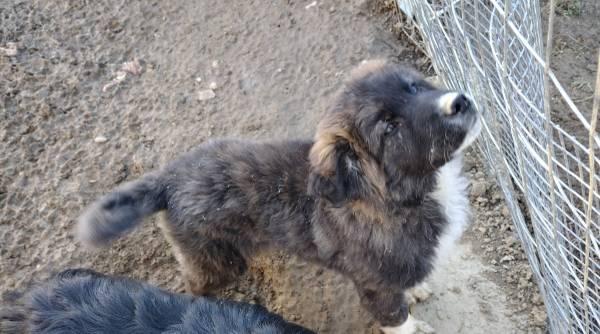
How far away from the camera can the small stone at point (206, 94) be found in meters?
4.43

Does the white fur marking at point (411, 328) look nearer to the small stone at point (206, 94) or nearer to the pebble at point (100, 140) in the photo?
the small stone at point (206, 94)

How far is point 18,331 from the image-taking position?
90.9 inches

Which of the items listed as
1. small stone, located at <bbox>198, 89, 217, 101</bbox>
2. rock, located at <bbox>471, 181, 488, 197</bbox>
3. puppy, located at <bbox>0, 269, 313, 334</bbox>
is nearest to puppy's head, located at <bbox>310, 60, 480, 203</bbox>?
puppy, located at <bbox>0, 269, 313, 334</bbox>

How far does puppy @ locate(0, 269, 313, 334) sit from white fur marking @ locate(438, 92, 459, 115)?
43.9 inches

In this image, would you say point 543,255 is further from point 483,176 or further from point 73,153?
point 73,153

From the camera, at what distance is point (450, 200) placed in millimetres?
2887

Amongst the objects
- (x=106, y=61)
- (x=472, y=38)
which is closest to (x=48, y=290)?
(x=106, y=61)

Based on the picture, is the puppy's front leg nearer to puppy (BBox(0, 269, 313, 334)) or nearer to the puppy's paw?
the puppy's paw

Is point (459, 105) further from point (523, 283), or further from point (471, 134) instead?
point (523, 283)

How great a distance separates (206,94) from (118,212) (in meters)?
1.86

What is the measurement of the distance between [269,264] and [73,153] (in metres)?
1.63

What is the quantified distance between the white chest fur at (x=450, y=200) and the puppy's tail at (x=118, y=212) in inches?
53.6

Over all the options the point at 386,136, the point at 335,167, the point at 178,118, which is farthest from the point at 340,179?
the point at 178,118

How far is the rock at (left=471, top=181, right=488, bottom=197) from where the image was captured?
382 centimetres
